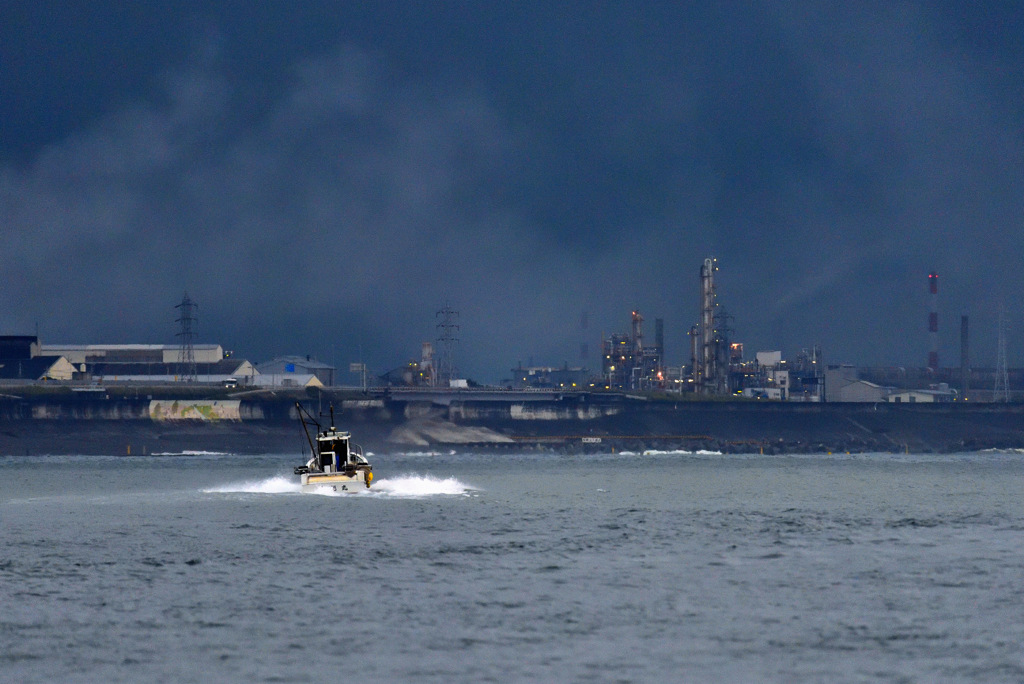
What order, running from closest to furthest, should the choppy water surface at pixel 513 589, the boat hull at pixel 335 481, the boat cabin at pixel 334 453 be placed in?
the choppy water surface at pixel 513 589, the boat cabin at pixel 334 453, the boat hull at pixel 335 481

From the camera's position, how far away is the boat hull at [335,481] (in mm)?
89938

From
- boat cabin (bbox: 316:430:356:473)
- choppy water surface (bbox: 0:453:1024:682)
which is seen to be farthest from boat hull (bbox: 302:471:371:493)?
choppy water surface (bbox: 0:453:1024:682)

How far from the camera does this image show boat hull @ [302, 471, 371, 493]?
3541 inches

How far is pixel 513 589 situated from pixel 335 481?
4936cm

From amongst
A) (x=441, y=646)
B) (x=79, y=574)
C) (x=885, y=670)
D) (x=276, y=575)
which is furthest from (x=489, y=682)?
(x=79, y=574)

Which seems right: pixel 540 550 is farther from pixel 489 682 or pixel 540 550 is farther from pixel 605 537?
pixel 489 682

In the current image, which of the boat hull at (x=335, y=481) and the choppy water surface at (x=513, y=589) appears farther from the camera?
the boat hull at (x=335, y=481)

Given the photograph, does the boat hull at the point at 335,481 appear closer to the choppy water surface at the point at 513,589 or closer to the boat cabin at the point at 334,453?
the boat cabin at the point at 334,453

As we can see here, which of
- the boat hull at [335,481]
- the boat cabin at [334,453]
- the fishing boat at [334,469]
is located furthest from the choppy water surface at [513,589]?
the boat cabin at [334,453]

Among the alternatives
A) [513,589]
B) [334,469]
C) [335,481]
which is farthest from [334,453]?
[513,589]

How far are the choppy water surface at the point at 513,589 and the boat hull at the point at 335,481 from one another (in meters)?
1.51

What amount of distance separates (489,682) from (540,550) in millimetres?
26890

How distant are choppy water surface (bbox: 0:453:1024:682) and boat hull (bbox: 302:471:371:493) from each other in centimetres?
151

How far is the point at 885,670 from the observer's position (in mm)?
28812
